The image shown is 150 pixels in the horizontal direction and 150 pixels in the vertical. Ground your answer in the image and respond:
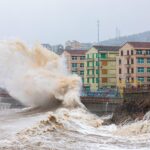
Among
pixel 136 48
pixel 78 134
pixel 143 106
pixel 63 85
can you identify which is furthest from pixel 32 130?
pixel 136 48

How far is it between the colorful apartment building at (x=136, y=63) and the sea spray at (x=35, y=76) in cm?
2070

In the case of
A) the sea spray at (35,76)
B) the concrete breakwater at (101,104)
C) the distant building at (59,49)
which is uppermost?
the distant building at (59,49)

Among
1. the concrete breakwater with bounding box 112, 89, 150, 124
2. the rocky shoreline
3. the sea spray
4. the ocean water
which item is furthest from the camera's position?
the sea spray

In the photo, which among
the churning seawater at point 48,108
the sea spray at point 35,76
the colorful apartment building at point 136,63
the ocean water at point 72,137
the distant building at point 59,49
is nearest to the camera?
the ocean water at point 72,137

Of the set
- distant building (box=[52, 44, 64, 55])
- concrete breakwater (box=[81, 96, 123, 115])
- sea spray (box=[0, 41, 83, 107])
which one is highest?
distant building (box=[52, 44, 64, 55])

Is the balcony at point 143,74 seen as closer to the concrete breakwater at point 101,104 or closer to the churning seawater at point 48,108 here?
the churning seawater at point 48,108

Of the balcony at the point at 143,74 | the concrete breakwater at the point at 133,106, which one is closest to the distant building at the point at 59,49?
the balcony at the point at 143,74

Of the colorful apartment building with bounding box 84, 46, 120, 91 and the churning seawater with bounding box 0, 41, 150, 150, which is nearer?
the churning seawater with bounding box 0, 41, 150, 150

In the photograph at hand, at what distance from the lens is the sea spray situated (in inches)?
1919

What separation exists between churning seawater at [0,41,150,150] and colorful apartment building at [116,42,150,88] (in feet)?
69.9

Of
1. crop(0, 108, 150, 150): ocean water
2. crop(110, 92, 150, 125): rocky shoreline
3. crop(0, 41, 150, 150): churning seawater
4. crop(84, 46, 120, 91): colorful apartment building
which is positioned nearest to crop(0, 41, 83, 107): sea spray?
crop(0, 41, 150, 150): churning seawater

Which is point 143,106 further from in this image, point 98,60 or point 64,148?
point 98,60

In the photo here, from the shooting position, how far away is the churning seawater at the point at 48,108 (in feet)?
82.4

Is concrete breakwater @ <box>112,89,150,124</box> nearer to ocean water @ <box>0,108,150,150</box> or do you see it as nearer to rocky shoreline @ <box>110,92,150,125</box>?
rocky shoreline @ <box>110,92,150,125</box>
